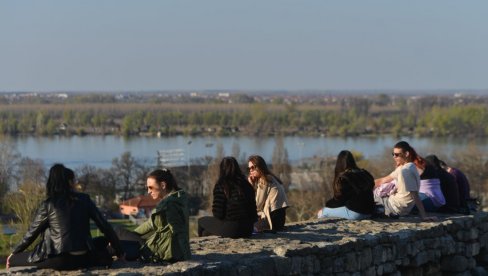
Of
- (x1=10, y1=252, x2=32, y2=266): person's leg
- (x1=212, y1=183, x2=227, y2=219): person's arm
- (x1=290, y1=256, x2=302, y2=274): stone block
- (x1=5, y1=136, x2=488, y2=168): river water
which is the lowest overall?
(x1=5, y1=136, x2=488, y2=168): river water

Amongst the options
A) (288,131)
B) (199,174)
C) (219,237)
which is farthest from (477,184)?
(288,131)

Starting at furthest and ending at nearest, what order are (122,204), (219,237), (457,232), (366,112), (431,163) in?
(366,112)
(122,204)
(431,163)
(457,232)
(219,237)

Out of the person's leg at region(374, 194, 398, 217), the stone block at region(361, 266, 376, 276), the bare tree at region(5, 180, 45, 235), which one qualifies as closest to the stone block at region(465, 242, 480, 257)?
the person's leg at region(374, 194, 398, 217)

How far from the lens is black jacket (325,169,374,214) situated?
8.84 meters

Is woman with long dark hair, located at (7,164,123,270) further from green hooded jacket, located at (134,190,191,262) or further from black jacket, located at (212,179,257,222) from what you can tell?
black jacket, located at (212,179,257,222)

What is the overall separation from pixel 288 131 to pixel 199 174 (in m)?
77.7

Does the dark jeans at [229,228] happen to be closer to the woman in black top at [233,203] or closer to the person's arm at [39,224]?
the woman in black top at [233,203]

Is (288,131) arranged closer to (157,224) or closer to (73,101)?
(73,101)

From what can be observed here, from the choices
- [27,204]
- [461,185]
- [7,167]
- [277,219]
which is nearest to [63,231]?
[277,219]

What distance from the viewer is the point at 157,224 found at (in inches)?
259

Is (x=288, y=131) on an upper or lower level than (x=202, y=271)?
lower

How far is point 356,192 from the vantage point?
8938 millimetres

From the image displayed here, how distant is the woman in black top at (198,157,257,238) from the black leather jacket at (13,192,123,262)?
67.0 inches

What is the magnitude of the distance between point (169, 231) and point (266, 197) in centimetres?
207
